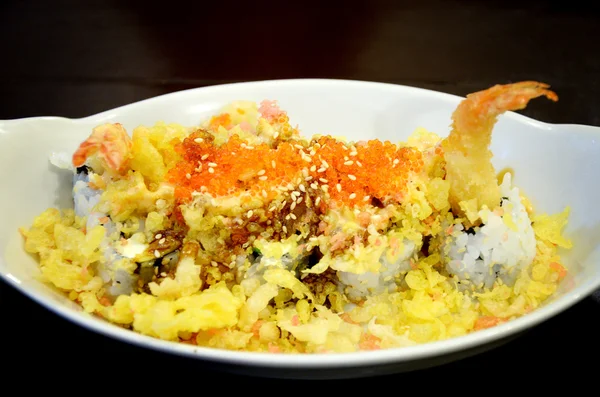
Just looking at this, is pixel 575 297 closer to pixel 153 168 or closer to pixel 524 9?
pixel 153 168

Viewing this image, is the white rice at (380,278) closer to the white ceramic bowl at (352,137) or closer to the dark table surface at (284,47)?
the white ceramic bowl at (352,137)

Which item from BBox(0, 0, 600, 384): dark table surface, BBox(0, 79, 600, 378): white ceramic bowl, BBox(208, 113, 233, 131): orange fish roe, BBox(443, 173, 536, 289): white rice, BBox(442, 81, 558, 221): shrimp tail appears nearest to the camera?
BBox(0, 79, 600, 378): white ceramic bowl

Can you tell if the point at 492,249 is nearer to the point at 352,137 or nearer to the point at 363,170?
the point at 363,170

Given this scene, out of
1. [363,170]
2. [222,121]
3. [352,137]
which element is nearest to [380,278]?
[363,170]

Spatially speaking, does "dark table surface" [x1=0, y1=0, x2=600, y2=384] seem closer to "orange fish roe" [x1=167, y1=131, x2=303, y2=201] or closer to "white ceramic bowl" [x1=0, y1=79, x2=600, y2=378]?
"white ceramic bowl" [x1=0, y1=79, x2=600, y2=378]

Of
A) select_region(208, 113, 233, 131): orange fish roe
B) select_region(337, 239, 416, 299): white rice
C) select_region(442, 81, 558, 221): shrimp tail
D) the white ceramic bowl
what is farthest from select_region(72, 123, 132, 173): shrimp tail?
select_region(442, 81, 558, 221): shrimp tail
